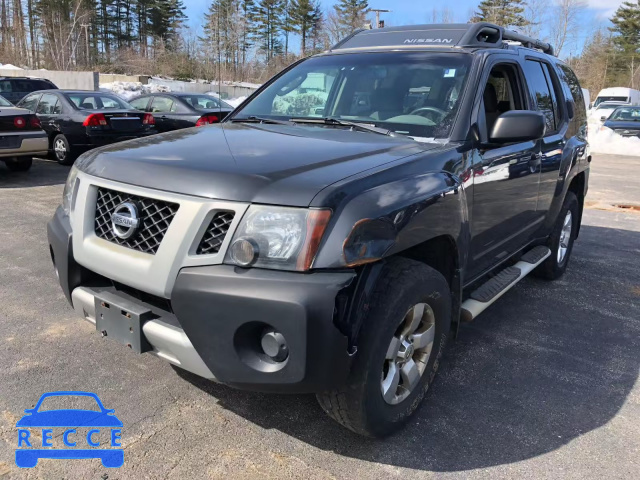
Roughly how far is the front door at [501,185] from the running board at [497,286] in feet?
0.41

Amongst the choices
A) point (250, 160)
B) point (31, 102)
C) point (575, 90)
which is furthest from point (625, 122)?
point (250, 160)

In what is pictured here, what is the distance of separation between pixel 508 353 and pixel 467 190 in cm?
129

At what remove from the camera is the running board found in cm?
322

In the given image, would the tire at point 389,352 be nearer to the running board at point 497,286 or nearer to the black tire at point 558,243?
the running board at point 497,286

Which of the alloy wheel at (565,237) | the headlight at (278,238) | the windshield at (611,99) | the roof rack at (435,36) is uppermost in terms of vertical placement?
the windshield at (611,99)

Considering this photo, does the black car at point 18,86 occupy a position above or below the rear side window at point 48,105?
above

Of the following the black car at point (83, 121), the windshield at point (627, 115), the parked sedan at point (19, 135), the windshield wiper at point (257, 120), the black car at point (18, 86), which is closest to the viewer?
the windshield wiper at point (257, 120)

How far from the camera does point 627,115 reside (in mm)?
19922

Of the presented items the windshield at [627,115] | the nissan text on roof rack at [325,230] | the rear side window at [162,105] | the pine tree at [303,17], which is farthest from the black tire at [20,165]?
the pine tree at [303,17]

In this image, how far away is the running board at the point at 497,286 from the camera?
127 inches

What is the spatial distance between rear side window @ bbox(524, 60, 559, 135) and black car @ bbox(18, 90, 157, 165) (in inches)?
314

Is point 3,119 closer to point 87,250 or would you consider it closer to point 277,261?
point 87,250

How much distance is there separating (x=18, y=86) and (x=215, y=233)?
16107mm

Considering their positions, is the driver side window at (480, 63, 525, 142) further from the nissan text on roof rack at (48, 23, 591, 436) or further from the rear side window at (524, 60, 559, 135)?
the rear side window at (524, 60, 559, 135)
